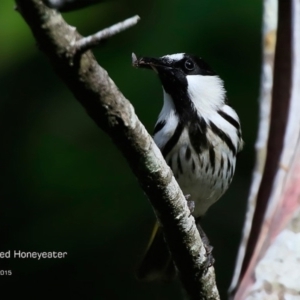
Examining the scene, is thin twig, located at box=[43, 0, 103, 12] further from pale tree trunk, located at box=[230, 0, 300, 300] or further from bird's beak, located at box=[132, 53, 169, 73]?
pale tree trunk, located at box=[230, 0, 300, 300]

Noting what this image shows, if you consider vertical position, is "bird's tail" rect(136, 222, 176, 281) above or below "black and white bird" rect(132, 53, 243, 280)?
below

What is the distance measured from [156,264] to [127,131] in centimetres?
151

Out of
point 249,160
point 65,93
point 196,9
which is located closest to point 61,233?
point 65,93

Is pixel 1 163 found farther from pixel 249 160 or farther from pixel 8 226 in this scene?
pixel 249 160

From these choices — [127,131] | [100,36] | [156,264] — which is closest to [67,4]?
[100,36]

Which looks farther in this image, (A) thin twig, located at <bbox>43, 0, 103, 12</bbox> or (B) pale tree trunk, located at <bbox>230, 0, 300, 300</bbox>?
(B) pale tree trunk, located at <bbox>230, 0, 300, 300</bbox>

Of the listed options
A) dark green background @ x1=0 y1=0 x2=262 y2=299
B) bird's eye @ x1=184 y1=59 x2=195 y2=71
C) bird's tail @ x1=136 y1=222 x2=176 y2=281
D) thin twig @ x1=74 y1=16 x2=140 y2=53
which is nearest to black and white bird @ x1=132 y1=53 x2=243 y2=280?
bird's eye @ x1=184 y1=59 x2=195 y2=71

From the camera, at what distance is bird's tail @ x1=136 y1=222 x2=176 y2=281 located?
3.24 m

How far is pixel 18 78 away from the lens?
3902 mm

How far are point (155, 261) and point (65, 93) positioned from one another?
988mm

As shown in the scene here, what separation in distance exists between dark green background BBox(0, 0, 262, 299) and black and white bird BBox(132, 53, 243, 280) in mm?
559

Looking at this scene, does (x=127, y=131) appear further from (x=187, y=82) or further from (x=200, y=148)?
(x=187, y=82)

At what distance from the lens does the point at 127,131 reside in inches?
72.3

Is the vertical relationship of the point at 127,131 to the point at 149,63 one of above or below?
above
